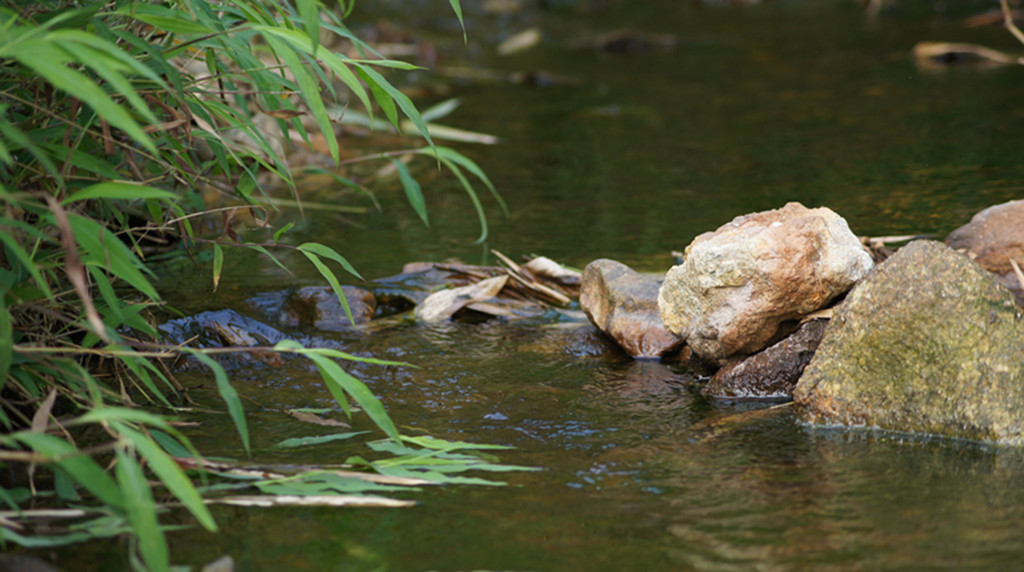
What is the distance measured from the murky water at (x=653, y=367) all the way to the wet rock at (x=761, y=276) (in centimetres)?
22

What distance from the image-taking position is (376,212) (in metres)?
5.29

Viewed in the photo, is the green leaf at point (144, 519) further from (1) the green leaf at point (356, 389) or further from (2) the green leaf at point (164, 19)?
(2) the green leaf at point (164, 19)

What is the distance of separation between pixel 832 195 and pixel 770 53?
4.62 metres

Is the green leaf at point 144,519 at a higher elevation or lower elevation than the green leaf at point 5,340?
lower

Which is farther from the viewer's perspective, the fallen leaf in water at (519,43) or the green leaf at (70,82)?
the fallen leaf in water at (519,43)

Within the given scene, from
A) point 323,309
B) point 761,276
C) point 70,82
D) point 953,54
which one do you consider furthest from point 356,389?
point 953,54

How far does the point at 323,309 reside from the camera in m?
3.71

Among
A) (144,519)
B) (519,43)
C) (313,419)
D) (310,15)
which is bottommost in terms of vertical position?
(313,419)

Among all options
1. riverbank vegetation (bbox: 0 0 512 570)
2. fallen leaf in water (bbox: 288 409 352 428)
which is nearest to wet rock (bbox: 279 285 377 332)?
riverbank vegetation (bbox: 0 0 512 570)

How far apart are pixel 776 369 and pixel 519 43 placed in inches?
327

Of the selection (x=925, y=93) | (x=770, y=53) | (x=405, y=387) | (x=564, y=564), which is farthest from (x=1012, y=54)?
(x=564, y=564)

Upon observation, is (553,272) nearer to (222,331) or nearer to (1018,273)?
(222,331)

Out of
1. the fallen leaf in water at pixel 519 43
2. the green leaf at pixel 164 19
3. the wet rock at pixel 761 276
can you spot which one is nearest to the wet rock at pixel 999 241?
the wet rock at pixel 761 276

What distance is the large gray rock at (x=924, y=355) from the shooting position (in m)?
2.45
